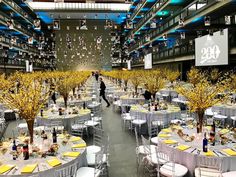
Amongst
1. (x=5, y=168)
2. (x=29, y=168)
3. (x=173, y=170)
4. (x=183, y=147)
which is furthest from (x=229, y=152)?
(x=5, y=168)

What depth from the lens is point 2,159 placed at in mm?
4734

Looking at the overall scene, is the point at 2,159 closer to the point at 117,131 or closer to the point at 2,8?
the point at 117,131

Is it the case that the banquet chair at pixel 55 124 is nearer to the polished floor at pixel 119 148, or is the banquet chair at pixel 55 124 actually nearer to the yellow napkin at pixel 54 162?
the polished floor at pixel 119 148

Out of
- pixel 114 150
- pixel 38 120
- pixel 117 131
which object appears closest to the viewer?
pixel 114 150

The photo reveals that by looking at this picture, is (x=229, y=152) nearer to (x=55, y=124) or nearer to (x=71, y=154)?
(x=71, y=154)

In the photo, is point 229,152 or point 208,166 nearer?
point 208,166

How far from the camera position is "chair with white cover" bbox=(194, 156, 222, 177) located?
4.44 metres

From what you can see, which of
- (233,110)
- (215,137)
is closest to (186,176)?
(215,137)

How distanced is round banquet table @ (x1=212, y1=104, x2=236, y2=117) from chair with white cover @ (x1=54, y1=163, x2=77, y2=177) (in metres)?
6.99

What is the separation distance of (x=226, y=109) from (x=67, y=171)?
718 cm

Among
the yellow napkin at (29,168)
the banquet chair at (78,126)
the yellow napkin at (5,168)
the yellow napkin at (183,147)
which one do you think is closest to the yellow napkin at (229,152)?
the yellow napkin at (183,147)

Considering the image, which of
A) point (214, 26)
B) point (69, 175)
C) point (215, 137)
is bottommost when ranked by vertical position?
point (69, 175)

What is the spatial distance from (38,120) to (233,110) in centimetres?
715

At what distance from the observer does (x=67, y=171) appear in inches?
175
